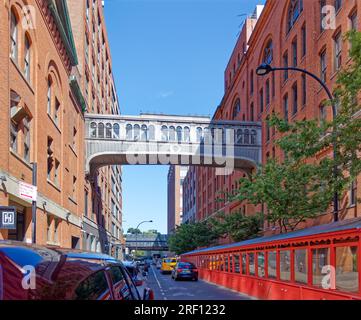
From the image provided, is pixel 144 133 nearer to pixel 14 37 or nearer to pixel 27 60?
pixel 27 60

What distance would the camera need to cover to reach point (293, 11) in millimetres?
34531

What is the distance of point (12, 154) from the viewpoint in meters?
16.9

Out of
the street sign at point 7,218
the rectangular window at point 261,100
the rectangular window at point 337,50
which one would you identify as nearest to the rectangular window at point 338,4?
the rectangular window at point 337,50

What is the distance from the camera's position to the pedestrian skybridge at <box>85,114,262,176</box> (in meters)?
41.5

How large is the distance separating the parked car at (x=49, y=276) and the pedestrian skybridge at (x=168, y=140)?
122 ft

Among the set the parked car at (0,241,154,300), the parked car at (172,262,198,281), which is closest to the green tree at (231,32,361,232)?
the parked car at (0,241,154,300)

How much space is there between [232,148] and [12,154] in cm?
2934

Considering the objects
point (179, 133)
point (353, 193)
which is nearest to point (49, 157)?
point (353, 193)

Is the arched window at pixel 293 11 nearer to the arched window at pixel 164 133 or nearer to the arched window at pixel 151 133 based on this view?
the arched window at pixel 164 133

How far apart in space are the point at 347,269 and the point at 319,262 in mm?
1659

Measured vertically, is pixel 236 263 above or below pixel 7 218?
below

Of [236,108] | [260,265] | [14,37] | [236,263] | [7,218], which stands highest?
[236,108]

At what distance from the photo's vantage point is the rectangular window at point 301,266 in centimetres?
1310

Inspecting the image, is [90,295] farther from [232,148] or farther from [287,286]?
[232,148]
